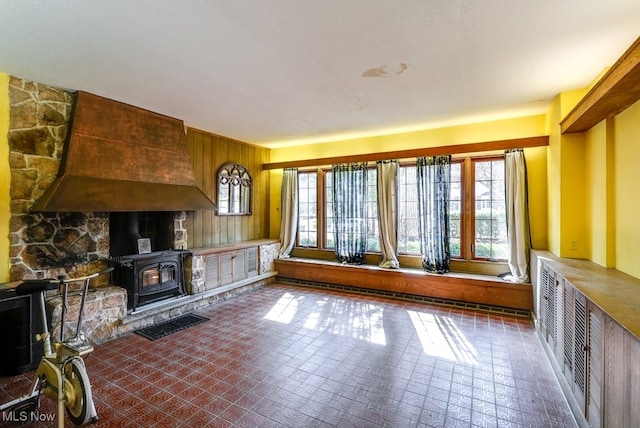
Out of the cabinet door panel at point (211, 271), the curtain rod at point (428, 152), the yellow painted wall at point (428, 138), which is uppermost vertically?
the yellow painted wall at point (428, 138)

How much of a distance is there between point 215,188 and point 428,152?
4.01 metres

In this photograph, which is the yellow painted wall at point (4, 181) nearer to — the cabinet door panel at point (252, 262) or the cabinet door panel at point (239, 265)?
the cabinet door panel at point (239, 265)

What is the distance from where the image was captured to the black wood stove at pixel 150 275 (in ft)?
12.9

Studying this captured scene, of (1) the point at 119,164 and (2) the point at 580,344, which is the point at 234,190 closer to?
(1) the point at 119,164

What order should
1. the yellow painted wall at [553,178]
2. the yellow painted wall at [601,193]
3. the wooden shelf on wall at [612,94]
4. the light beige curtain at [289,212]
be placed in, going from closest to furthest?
the wooden shelf on wall at [612,94] < the yellow painted wall at [601,193] < the yellow painted wall at [553,178] < the light beige curtain at [289,212]

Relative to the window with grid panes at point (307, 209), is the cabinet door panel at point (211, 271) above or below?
below

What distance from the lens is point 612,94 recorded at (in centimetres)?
242

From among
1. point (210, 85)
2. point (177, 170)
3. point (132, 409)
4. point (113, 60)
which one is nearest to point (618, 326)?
point (132, 409)

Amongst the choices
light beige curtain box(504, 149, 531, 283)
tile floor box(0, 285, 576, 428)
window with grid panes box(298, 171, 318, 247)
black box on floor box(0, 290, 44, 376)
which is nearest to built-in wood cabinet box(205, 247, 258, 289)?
tile floor box(0, 285, 576, 428)

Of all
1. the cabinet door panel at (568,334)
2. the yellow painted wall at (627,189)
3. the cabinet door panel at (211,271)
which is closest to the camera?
the cabinet door panel at (568,334)

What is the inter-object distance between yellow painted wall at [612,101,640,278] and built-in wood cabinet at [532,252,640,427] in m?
0.20

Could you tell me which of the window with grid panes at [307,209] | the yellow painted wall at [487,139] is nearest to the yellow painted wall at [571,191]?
the yellow painted wall at [487,139]

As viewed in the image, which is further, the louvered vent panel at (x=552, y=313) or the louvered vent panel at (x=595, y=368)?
the louvered vent panel at (x=552, y=313)

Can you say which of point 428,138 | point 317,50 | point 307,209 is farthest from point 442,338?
point 307,209
